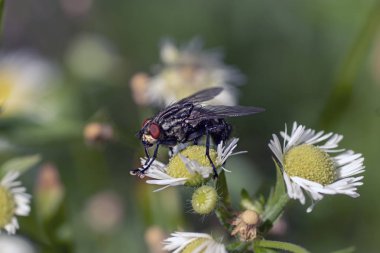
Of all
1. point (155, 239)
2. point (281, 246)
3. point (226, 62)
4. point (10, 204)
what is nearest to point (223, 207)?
point (281, 246)

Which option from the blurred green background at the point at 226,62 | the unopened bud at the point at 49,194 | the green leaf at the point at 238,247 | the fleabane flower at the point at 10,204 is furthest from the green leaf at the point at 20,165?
the green leaf at the point at 238,247

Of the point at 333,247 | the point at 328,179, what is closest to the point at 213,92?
the point at 328,179

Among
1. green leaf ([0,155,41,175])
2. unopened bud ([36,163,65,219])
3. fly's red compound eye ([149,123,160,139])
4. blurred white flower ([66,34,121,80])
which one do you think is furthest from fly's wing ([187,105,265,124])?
blurred white flower ([66,34,121,80])

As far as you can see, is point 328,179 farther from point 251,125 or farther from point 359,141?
point 251,125

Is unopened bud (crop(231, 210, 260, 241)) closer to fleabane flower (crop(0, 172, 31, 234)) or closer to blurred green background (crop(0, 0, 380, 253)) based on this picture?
fleabane flower (crop(0, 172, 31, 234))

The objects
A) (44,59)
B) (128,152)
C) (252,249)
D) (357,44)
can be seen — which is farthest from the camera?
(44,59)
